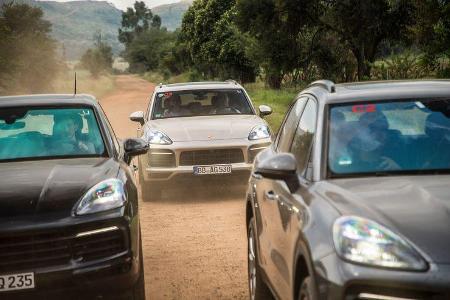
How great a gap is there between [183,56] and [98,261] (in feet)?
259

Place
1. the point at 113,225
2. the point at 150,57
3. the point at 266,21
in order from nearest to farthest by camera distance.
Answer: the point at 113,225
the point at 266,21
the point at 150,57

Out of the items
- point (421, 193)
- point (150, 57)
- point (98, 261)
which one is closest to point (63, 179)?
point (98, 261)

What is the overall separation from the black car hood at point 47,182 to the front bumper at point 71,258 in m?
0.14

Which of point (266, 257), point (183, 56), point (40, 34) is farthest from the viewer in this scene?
point (183, 56)

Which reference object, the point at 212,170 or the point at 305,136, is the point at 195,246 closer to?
the point at 212,170

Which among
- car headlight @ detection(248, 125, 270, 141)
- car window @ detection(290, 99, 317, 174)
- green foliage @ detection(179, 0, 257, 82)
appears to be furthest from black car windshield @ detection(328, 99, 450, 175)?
green foliage @ detection(179, 0, 257, 82)

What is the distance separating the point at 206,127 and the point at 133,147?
5.44 meters

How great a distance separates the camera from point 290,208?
16.1 ft

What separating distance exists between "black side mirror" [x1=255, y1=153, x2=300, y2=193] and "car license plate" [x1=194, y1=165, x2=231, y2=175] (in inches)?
307

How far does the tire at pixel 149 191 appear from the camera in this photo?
514 inches

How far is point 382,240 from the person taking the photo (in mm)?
3951

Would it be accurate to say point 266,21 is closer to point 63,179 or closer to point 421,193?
point 63,179

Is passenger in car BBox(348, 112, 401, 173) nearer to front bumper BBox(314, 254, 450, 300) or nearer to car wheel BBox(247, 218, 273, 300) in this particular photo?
front bumper BBox(314, 254, 450, 300)

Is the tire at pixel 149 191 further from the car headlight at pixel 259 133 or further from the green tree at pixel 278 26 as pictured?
the green tree at pixel 278 26
